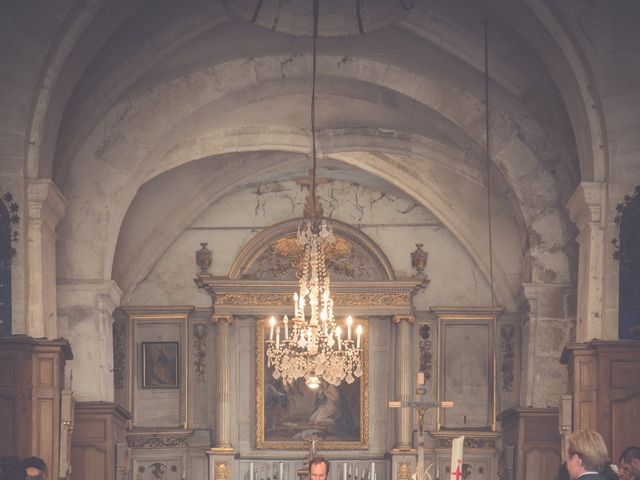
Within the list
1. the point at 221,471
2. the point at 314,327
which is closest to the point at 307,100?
the point at 314,327

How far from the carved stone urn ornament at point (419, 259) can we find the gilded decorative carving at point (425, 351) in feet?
2.66

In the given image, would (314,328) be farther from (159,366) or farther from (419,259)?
(159,366)

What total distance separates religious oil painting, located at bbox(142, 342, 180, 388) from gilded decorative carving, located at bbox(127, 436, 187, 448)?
29.5 inches

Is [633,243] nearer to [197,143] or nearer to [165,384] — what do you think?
[197,143]

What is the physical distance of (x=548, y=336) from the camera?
20000mm

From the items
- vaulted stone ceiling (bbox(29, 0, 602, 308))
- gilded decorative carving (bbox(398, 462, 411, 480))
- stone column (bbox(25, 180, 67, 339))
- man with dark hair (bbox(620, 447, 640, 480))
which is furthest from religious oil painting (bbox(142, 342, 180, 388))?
man with dark hair (bbox(620, 447, 640, 480))

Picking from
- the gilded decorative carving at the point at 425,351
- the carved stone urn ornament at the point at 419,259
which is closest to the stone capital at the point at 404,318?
the gilded decorative carving at the point at 425,351

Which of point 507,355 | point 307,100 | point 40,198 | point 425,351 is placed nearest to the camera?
point 40,198

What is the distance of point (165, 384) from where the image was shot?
24.5 meters

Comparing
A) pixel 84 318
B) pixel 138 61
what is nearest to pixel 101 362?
pixel 84 318

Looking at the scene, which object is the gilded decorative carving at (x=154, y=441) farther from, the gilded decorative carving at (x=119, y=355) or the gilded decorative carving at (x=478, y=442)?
the gilded decorative carving at (x=478, y=442)

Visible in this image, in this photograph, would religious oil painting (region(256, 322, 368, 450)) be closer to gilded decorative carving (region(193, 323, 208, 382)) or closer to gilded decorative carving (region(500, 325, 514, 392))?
gilded decorative carving (region(193, 323, 208, 382))

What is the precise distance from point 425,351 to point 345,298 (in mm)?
1350

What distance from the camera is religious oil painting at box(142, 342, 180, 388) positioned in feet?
80.2
